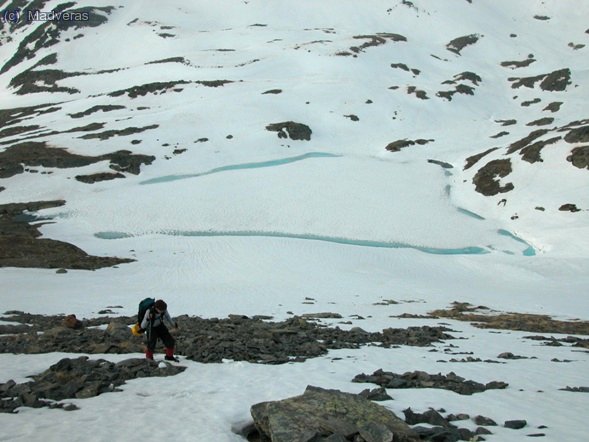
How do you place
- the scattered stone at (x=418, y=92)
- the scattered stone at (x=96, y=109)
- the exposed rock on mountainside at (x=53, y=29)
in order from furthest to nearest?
the exposed rock on mountainside at (x=53, y=29) < the scattered stone at (x=418, y=92) < the scattered stone at (x=96, y=109)

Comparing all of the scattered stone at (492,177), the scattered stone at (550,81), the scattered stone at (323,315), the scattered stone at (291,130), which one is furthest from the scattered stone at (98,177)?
the scattered stone at (550,81)

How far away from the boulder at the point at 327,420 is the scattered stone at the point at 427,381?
2.98m

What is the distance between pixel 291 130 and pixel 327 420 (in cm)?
7536

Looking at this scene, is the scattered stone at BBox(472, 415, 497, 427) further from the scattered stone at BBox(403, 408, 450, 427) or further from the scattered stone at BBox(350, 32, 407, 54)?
the scattered stone at BBox(350, 32, 407, 54)

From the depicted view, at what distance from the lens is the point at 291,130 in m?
79.7

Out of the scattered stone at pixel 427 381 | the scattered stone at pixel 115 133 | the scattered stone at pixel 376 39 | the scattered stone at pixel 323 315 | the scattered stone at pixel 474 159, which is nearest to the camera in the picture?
the scattered stone at pixel 427 381

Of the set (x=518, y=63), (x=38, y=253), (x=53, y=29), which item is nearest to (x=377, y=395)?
(x=38, y=253)

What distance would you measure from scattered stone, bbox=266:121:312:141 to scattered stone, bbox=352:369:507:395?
69857mm

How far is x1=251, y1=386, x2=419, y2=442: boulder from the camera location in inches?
249

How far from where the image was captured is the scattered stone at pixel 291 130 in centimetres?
7888

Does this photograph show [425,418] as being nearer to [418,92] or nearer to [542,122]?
[542,122]

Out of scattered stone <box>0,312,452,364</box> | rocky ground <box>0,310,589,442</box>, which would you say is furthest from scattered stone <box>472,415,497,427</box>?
scattered stone <box>0,312,452,364</box>

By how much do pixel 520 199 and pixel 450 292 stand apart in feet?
97.5

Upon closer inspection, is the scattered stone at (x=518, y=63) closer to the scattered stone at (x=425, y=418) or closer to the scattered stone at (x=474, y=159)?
the scattered stone at (x=474, y=159)
